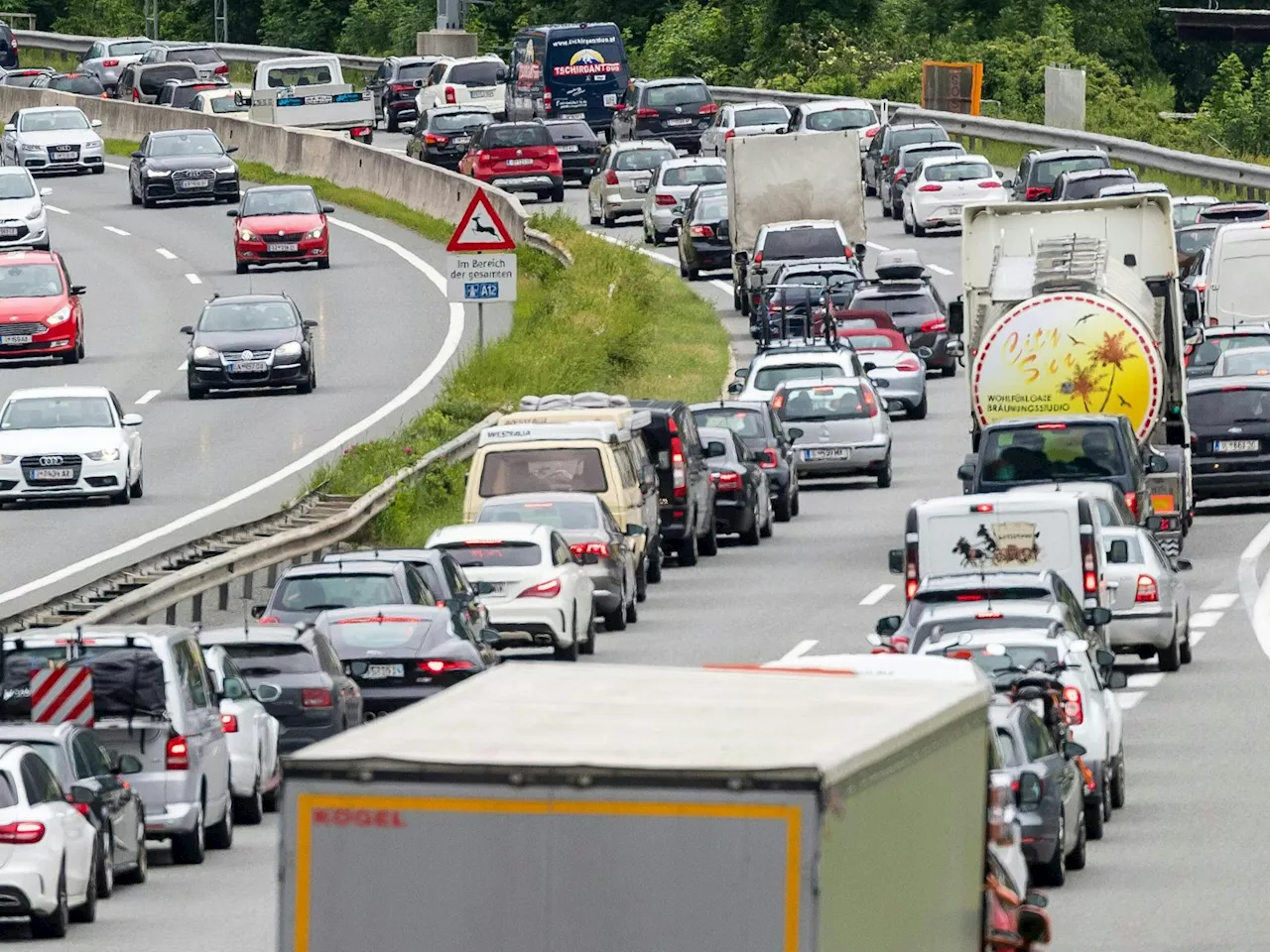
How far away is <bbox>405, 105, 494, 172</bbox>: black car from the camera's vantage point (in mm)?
75887

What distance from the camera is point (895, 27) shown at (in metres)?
95.3

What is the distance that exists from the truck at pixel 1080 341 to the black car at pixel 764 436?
4.57m

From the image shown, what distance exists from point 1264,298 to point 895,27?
158 feet

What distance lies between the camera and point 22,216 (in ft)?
203

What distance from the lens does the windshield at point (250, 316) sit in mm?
47625

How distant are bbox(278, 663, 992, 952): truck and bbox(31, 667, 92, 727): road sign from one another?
37.6 feet

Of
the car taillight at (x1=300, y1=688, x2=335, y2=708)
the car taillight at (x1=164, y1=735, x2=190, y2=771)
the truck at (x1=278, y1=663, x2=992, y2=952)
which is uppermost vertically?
the truck at (x1=278, y1=663, x2=992, y2=952)

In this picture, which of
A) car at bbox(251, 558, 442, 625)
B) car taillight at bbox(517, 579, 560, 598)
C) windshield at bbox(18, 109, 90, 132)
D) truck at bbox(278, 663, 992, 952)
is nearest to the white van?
car taillight at bbox(517, 579, 560, 598)

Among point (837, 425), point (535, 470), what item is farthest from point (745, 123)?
point (535, 470)

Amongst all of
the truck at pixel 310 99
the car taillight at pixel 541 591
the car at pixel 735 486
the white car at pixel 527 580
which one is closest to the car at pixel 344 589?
the white car at pixel 527 580

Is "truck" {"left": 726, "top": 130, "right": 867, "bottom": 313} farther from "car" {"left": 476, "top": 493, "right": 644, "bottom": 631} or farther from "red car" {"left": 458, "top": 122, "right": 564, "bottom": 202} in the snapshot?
"car" {"left": 476, "top": 493, "right": 644, "bottom": 631}

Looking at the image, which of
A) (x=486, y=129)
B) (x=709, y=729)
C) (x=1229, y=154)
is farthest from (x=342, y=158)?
(x=709, y=729)

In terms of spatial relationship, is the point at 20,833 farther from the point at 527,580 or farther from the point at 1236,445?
the point at 1236,445

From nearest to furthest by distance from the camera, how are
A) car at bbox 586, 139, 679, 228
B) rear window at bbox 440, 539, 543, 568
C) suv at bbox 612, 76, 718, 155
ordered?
rear window at bbox 440, 539, 543, 568
car at bbox 586, 139, 679, 228
suv at bbox 612, 76, 718, 155
